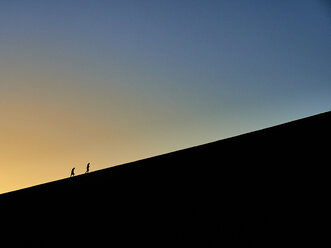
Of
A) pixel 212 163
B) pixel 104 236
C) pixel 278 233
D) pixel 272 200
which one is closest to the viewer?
pixel 278 233

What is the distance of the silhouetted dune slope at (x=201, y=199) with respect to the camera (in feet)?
4.66

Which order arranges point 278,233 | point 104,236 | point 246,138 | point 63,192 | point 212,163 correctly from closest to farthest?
point 278,233 < point 246,138 < point 212,163 < point 104,236 < point 63,192

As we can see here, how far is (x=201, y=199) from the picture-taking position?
1.76 metres

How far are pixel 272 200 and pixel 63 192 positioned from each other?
202cm

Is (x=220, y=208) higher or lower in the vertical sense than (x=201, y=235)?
higher

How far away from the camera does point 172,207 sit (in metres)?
1.83

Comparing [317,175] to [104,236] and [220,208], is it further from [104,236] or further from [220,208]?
[104,236]

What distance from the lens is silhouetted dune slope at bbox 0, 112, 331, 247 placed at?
4.66 feet

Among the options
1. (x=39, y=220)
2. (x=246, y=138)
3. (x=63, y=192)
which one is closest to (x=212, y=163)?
(x=246, y=138)

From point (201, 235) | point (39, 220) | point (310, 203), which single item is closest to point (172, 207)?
point (201, 235)

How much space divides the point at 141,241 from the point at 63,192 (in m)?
1.03

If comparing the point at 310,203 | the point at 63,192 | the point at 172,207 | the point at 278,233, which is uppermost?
the point at 63,192

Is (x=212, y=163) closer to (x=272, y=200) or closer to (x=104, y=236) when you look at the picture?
(x=272, y=200)

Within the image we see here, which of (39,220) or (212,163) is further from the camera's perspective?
(39,220)
